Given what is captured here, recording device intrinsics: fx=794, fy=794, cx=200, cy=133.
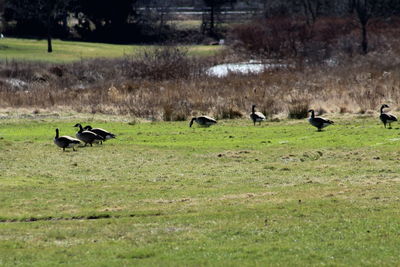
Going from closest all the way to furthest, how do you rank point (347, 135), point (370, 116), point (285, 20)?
point (347, 135)
point (370, 116)
point (285, 20)

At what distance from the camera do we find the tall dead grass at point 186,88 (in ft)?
162

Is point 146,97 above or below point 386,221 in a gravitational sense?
below

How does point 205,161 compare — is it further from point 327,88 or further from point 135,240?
point 327,88

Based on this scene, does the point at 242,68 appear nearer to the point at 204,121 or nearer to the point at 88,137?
the point at 204,121

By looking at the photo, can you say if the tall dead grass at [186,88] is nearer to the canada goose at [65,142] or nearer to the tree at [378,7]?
the canada goose at [65,142]

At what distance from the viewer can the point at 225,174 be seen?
2716cm

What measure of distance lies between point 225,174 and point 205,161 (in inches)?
149

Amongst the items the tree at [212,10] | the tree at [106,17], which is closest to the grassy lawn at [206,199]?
the tree at [106,17]

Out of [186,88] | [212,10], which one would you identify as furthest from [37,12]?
[186,88]

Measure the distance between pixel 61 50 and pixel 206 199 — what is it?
84.3 metres

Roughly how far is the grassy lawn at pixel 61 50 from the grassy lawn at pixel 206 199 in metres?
54.5

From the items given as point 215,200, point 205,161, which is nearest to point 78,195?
point 215,200

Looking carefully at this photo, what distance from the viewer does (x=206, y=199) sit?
2173cm

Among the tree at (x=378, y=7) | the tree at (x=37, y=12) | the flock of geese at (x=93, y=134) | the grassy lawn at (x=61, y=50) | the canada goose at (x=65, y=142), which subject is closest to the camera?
the canada goose at (x=65, y=142)
